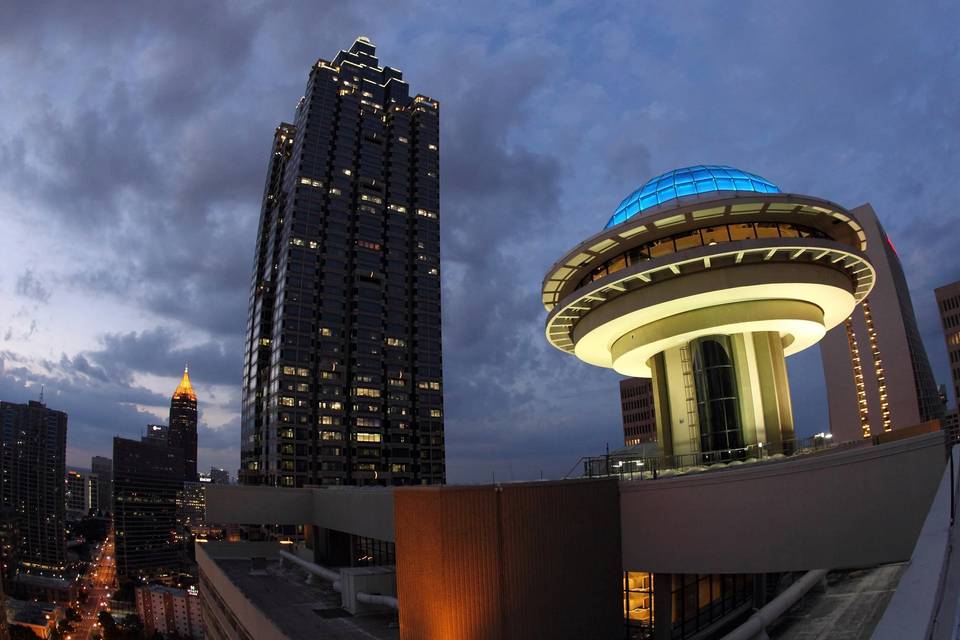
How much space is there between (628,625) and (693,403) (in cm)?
1387

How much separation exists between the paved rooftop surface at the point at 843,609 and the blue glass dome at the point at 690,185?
21272 mm

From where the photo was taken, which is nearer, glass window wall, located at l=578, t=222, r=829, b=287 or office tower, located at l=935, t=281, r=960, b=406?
glass window wall, located at l=578, t=222, r=829, b=287

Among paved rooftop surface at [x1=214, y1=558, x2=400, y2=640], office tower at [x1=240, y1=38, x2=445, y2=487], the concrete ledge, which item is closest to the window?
office tower at [x1=240, y1=38, x2=445, y2=487]

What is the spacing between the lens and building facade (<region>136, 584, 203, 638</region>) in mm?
128625

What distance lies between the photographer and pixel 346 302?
12188 centimetres

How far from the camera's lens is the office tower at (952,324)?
108 meters

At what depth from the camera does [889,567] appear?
2553cm

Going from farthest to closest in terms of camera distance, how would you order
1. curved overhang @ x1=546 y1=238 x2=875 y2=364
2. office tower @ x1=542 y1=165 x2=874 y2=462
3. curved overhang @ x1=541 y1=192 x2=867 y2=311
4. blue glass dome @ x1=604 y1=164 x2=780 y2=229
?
blue glass dome @ x1=604 y1=164 x2=780 y2=229 → office tower @ x1=542 y1=165 x2=874 y2=462 → curved overhang @ x1=546 y1=238 x2=875 y2=364 → curved overhang @ x1=541 y1=192 x2=867 y2=311

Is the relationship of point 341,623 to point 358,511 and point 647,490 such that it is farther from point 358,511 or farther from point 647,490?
point 647,490

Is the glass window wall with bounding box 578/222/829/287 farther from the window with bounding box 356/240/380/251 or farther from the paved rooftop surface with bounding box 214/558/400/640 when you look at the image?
the window with bounding box 356/240/380/251

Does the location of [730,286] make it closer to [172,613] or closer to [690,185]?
[690,185]

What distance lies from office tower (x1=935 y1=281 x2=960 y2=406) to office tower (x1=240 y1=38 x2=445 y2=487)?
328ft

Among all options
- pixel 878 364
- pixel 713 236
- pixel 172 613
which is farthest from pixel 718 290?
pixel 172 613

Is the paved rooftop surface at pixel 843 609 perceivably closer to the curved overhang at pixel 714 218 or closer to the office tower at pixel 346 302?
the curved overhang at pixel 714 218
